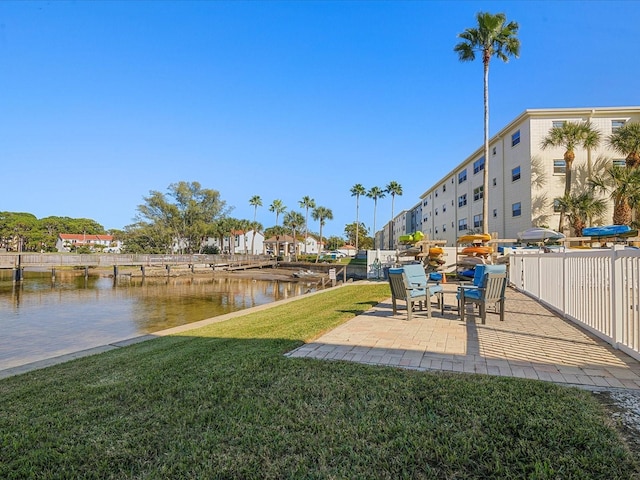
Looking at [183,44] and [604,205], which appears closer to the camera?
[183,44]

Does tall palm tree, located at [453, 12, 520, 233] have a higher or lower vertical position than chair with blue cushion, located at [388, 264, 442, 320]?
higher

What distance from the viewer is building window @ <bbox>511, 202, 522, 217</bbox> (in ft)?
76.5

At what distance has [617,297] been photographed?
436cm

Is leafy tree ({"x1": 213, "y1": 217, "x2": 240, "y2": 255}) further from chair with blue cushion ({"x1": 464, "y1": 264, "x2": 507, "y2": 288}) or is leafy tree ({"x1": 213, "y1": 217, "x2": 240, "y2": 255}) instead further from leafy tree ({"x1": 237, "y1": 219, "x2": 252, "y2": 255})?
chair with blue cushion ({"x1": 464, "y1": 264, "x2": 507, "y2": 288})

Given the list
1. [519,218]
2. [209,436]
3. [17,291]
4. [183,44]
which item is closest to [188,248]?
[17,291]

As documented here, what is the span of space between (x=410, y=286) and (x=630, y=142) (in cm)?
2135

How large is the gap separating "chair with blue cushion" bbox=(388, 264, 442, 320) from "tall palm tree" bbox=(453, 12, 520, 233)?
13233mm

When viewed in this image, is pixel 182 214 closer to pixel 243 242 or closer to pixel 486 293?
pixel 243 242

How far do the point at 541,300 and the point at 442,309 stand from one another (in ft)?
11.4

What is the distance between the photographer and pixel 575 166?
21719 mm

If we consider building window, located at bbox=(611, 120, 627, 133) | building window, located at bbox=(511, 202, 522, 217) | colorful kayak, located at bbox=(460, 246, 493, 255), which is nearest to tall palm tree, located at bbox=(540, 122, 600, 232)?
building window, located at bbox=(611, 120, 627, 133)

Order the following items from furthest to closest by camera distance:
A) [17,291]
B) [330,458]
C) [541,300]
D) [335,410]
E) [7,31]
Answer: [17,291] → [7,31] → [541,300] → [335,410] → [330,458]

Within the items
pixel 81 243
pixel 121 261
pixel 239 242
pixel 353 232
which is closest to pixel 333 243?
pixel 353 232

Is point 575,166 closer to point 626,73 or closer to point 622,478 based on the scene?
point 626,73
